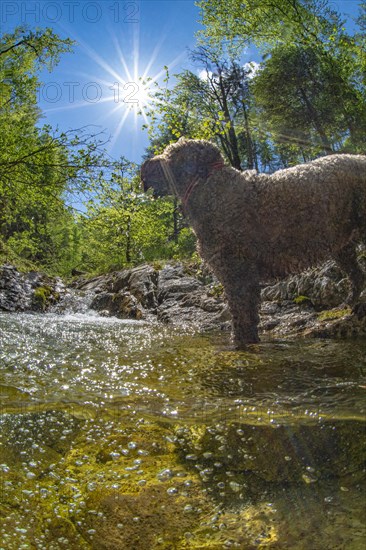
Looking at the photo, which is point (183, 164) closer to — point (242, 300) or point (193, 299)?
point (242, 300)

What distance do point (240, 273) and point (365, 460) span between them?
3.21 metres

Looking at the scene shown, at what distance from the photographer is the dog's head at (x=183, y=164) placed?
191 inches

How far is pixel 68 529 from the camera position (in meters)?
1.33

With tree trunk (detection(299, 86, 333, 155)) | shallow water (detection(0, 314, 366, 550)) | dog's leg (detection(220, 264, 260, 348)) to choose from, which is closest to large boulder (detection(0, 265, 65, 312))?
dog's leg (detection(220, 264, 260, 348))

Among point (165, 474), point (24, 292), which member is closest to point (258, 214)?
point (165, 474)

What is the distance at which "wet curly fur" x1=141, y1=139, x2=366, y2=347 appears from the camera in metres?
4.55

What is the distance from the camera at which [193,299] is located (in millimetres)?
8898

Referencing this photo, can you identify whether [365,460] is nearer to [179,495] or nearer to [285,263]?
[179,495]

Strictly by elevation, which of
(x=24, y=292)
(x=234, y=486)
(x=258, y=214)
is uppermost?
(x=258, y=214)

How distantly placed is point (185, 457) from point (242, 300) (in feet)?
9.82

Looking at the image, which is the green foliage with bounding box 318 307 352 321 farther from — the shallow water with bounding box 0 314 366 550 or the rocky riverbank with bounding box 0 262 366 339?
the shallow water with bounding box 0 314 366 550

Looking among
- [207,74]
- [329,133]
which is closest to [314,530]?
[329,133]

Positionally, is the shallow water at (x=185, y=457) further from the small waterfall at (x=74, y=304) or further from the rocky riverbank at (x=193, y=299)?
the small waterfall at (x=74, y=304)

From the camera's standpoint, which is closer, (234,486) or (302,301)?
(234,486)
